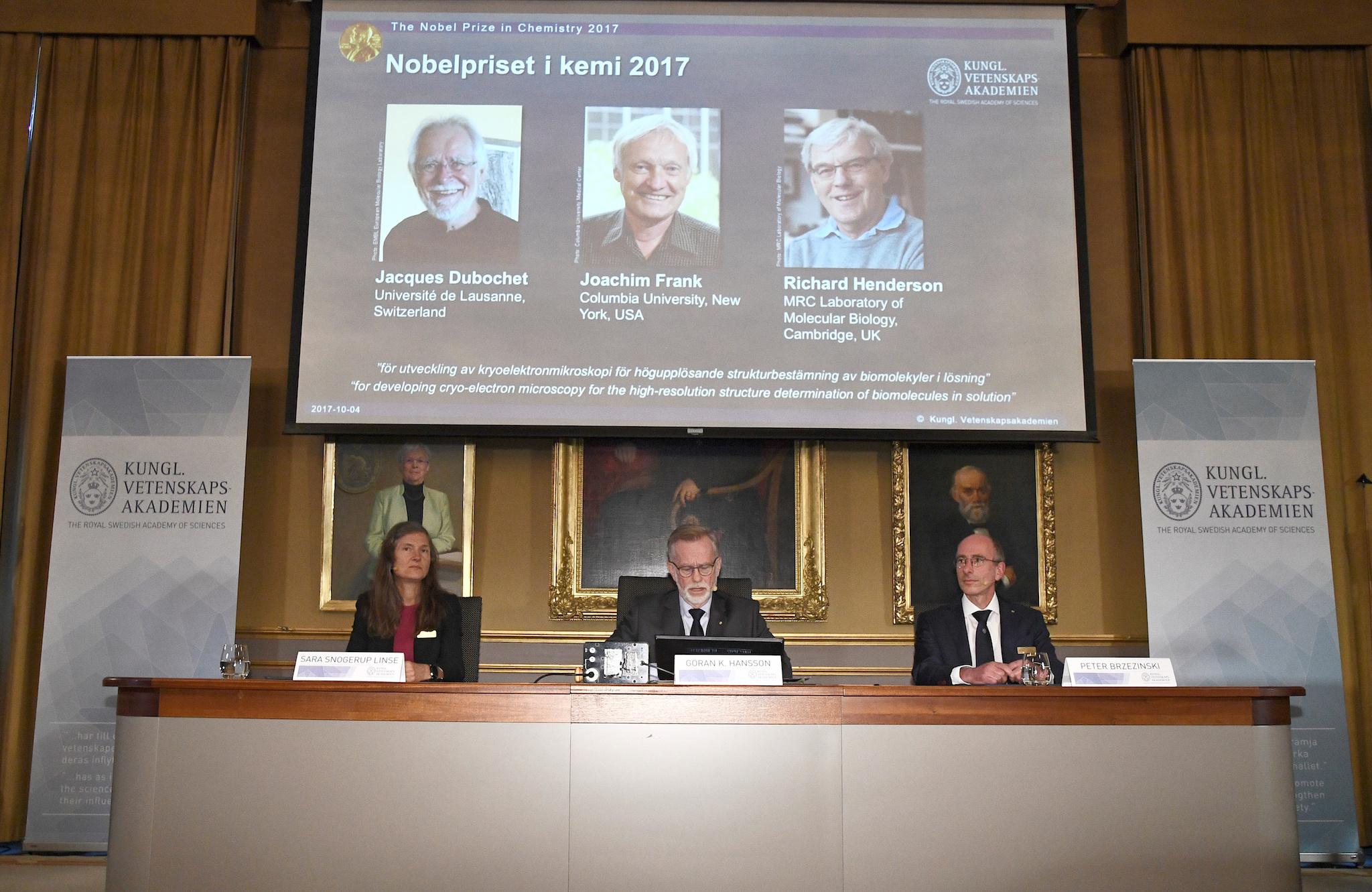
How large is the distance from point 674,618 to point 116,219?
3411mm

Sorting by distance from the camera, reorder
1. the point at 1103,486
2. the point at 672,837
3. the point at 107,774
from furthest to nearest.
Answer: the point at 1103,486, the point at 107,774, the point at 672,837

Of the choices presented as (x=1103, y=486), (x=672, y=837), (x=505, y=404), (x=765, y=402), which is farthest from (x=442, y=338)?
(x=1103, y=486)

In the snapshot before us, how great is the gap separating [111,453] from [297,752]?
100 inches

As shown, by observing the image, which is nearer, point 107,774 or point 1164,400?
point 107,774

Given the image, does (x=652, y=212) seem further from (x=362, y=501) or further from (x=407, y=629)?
(x=407, y=629)

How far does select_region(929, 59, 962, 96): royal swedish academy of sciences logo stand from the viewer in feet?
17.4

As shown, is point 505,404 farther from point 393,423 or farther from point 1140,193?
point 1140,193

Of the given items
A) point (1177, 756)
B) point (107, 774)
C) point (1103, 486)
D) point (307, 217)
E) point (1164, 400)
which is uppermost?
point (307, 217)

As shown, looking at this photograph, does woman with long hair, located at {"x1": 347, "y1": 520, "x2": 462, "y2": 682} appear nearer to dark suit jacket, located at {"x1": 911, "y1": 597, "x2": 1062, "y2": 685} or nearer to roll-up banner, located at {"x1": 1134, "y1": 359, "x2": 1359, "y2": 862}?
dark suit jacket, located at {"x1": 911, "y1": 597, "x2": 1062, "y2": 685}

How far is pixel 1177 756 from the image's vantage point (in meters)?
3.09

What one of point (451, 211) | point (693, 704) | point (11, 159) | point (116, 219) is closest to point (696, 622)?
point (693, 704)

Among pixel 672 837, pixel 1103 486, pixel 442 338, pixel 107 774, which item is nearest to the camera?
pixel 672 837

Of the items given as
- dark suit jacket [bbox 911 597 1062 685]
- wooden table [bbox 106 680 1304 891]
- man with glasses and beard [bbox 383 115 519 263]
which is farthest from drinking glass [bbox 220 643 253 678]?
dark suit jacket [bbox 911 597 1062 685]

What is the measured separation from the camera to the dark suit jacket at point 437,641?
165 inches
